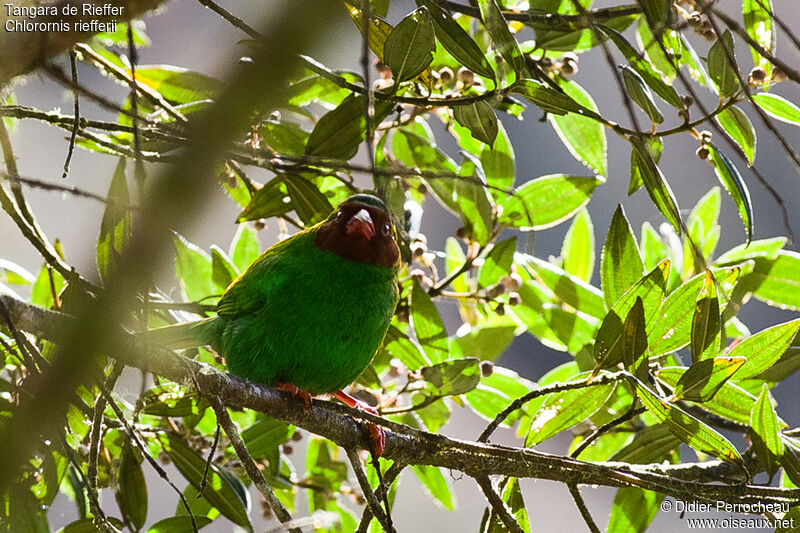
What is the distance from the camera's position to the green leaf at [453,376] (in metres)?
2.70

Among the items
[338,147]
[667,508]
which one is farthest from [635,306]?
[338,147]

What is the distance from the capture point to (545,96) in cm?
215

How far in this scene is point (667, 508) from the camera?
9.17 ft

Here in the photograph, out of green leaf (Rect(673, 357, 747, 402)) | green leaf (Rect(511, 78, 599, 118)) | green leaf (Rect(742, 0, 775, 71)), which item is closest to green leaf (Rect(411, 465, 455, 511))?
green leaf (Rect(673, 357, 747, 402))

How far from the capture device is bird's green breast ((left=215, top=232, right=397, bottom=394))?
2.50m

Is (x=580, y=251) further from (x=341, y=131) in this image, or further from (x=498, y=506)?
(x=498, y=506)

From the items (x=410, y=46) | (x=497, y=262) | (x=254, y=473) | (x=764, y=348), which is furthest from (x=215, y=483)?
(x=764, y=348)

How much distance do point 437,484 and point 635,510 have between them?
769 mm

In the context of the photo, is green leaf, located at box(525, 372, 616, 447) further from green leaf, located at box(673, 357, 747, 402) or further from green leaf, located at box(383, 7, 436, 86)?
green leaf, located at box(383, 7, 436, 86)

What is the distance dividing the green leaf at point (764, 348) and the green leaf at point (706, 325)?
139 millimetres

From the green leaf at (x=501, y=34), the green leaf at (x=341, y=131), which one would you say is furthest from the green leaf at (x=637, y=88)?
the green leaf at (x=341, y=131)

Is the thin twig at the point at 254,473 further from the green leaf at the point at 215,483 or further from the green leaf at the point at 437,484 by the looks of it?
the green leaf at the point at 437,484

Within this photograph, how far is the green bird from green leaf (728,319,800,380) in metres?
1.11

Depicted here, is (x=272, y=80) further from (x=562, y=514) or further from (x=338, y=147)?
(x=562, y=514)
